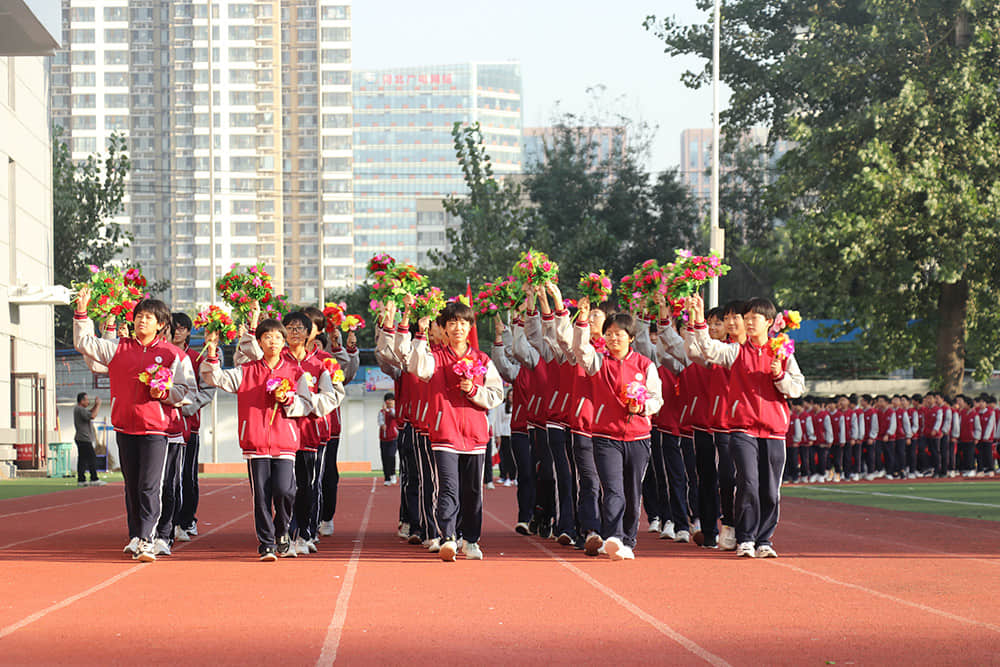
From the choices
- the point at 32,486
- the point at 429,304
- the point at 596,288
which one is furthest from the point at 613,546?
the point at 32,486

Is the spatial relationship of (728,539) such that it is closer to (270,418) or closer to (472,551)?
(472,551)

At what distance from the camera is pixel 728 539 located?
11523mm

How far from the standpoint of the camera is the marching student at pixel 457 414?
10562mm

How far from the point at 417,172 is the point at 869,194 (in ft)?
441

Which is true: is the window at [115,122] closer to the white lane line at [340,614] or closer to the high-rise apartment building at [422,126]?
the high-rise apartment building at [422,126]

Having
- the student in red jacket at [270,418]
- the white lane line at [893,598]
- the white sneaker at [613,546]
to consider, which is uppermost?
the student in red jacket at [270,418]

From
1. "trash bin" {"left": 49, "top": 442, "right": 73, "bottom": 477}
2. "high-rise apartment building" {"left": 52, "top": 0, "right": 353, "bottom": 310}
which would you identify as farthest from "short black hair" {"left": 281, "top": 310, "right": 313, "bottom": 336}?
"high-rise apartment building" {"left": 52, "top": 0, "right": 353, "bottom": 310}

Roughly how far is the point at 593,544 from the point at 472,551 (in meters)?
1.00

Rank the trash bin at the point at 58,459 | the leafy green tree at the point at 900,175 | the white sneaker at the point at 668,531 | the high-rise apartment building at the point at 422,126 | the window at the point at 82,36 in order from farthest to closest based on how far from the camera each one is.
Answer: the high-rise apartment building at the point at 422,126 < the window at the point at 82,36 < the trash bin at the point at 58,459 < the leafy green tree at the point at 900,175 < the white sneaker at the point at 668,531

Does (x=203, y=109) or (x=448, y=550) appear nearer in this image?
(x=448, y=550)

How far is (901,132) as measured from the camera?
29.8 meters

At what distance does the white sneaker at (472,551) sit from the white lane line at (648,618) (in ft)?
2.05

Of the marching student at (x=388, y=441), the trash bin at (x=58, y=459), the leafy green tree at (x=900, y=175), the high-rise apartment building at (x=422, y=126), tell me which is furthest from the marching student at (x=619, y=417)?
the high-rise apartment building at (x=422, y=126)

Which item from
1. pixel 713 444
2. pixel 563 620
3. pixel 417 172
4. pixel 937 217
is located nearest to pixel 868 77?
pixel 937 217
